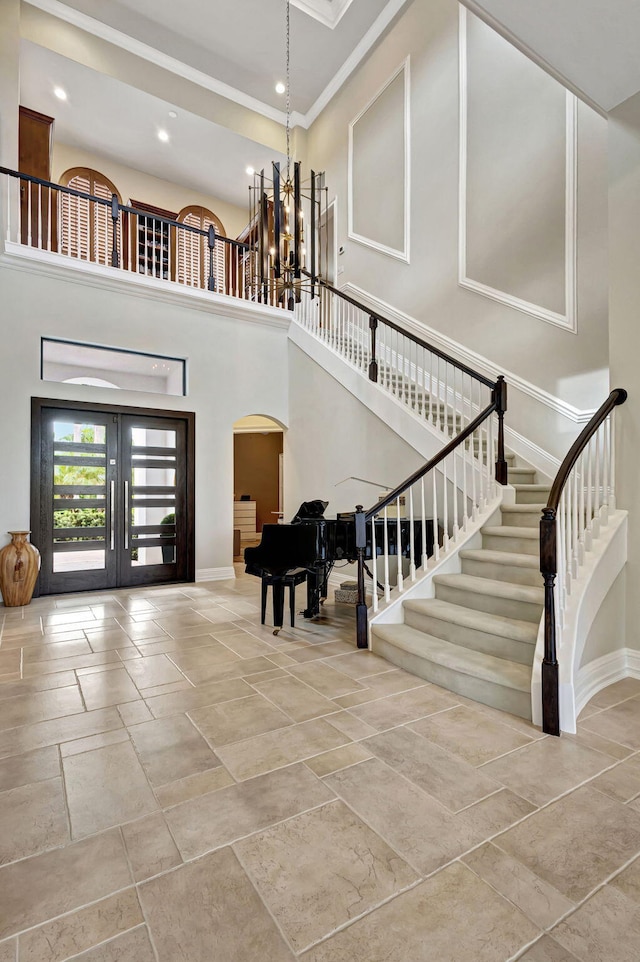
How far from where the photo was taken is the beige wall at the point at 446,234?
455 cm

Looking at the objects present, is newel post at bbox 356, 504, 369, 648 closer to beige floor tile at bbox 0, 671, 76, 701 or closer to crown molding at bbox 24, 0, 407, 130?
beige floor tile at bbox 0, 671, 76, 701

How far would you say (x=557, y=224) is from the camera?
15.9ft

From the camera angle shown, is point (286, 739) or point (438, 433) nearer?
point (286, 739)

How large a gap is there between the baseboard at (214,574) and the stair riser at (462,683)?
3.77 metres

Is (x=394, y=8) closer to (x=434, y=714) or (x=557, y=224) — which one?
(x=557, y=224)

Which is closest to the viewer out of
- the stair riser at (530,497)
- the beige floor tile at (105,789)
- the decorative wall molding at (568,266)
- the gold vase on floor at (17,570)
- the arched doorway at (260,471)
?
the beige floor tile at (105,789)

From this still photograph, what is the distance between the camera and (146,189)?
9.39 meters

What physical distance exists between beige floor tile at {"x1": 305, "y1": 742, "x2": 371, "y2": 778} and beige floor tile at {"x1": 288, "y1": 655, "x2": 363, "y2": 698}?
0.60 m

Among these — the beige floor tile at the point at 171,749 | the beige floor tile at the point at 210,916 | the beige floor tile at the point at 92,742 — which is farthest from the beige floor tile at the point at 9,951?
the beige floor tile at the point at 92,742

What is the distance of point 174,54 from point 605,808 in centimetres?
1033

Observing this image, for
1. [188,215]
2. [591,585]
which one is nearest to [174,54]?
[188,215]

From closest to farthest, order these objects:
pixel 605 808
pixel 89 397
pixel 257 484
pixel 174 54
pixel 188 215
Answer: pixel 605 808
pixel 89 397
pixel 174 54
pixel 188 215
pixel 257 484

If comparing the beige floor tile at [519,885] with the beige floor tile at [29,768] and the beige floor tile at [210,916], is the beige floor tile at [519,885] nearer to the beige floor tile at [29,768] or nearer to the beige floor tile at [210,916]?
the beige floor tile at [210,916]

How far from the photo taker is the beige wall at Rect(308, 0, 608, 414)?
455cm
